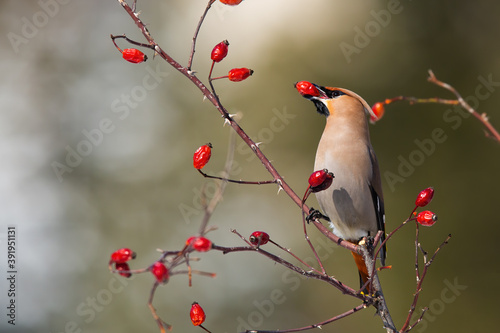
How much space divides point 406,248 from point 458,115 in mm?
1519

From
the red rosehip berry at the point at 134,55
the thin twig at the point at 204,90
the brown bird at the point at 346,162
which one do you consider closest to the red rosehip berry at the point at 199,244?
the thin twig at the point at 204,90

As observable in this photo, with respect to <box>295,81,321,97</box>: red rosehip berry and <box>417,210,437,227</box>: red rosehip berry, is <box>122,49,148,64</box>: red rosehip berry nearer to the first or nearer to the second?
<box>295,81,321,97</box>: red rosehip berry

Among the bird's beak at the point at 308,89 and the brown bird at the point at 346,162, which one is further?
the brown bird at the point at 346,162

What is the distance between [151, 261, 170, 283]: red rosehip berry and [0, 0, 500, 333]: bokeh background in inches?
170

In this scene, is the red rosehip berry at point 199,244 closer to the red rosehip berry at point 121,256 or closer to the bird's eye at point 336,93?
the red rosehip berry at point 121,256

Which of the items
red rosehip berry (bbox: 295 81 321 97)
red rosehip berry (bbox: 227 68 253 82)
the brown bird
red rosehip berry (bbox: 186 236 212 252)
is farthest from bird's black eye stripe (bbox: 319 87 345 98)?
red rosehip berry (bbox: 186 236 212 252)

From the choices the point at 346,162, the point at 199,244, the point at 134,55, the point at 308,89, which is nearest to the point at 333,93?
the point at 346,162

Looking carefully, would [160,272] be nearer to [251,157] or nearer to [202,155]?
[202,155]

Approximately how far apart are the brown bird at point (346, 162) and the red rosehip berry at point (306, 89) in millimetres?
264

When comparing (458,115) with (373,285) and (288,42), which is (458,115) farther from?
(373,285)

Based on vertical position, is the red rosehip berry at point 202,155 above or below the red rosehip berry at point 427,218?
above

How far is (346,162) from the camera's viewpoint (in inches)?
103

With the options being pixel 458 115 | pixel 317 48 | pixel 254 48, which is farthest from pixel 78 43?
pixel 458 115

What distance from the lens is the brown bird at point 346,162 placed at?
2619 millimetres
